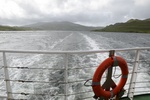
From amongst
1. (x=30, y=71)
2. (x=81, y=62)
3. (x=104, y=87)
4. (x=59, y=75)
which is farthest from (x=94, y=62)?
(x=104, y=87)

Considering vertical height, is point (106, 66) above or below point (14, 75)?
above

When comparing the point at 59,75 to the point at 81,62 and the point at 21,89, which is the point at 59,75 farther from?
the point at 81,62

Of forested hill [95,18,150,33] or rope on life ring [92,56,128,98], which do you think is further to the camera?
forested hill [95,18,150,33]

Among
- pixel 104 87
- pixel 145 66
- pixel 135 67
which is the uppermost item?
pixel 135 67

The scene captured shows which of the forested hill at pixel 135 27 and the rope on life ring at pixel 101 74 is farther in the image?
the forested hill at pixel 135 27

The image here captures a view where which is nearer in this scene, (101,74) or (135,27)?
(101,74)

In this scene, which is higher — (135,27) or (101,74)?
(135,27)

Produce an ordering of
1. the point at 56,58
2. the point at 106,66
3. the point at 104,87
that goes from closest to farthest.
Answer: the point at 106,66, the point at 104,87, the point at 56,58

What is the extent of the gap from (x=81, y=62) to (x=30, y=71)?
232 centimetres

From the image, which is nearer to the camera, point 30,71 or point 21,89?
point 21,89

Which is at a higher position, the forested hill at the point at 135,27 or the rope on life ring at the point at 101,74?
the forested hill at the point at 135,27

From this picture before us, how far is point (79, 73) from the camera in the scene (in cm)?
Result: 473

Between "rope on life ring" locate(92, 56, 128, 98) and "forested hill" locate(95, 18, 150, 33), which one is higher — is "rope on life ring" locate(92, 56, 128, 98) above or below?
below

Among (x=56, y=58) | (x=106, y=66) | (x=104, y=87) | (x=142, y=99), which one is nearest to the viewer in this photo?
(x=106, y=66)
